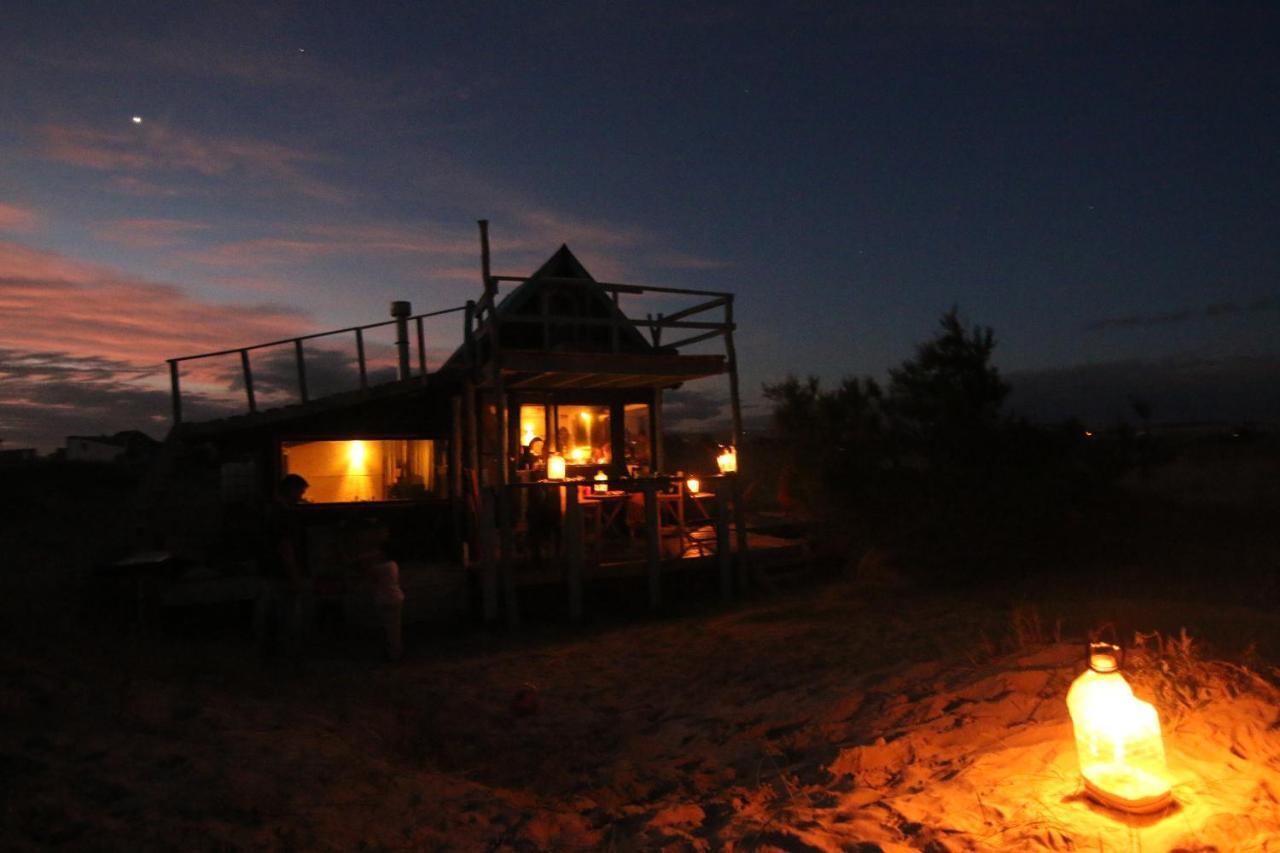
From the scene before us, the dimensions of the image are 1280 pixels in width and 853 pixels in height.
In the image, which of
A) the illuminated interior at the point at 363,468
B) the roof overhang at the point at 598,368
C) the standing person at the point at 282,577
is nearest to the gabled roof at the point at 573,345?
the roof overhang at the point at 598,368

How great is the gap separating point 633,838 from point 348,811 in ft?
5.18

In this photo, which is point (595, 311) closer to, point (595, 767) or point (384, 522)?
point (384, 522)

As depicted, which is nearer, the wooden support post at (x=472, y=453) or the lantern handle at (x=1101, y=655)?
the lantern handle at (x=1101, y=655)

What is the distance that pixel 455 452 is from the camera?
14164mm

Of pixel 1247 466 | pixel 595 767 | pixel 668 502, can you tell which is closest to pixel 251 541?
pixel 668 502

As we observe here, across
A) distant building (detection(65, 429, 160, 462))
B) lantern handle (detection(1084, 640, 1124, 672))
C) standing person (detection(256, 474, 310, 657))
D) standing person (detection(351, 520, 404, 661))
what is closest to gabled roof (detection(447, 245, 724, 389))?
standing person (detection(351, 520, 404, 661))

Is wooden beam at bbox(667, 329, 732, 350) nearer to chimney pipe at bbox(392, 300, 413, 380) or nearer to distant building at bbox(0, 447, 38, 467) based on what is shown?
chimney pipe at bbox(392, 300, 413, 380)

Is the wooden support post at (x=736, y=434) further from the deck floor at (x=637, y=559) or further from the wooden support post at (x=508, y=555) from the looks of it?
the wooden support post at (x=508, y=555)

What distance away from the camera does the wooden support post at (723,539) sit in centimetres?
1317

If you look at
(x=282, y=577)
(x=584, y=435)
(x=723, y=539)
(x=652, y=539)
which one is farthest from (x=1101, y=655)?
(x=584, y=435)

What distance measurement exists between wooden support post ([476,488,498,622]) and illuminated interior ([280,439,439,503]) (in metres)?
3.05

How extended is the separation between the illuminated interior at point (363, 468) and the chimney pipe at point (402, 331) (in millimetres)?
1354

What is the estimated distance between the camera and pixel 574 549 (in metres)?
12.0

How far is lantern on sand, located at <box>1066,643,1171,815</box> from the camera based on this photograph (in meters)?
3.91
